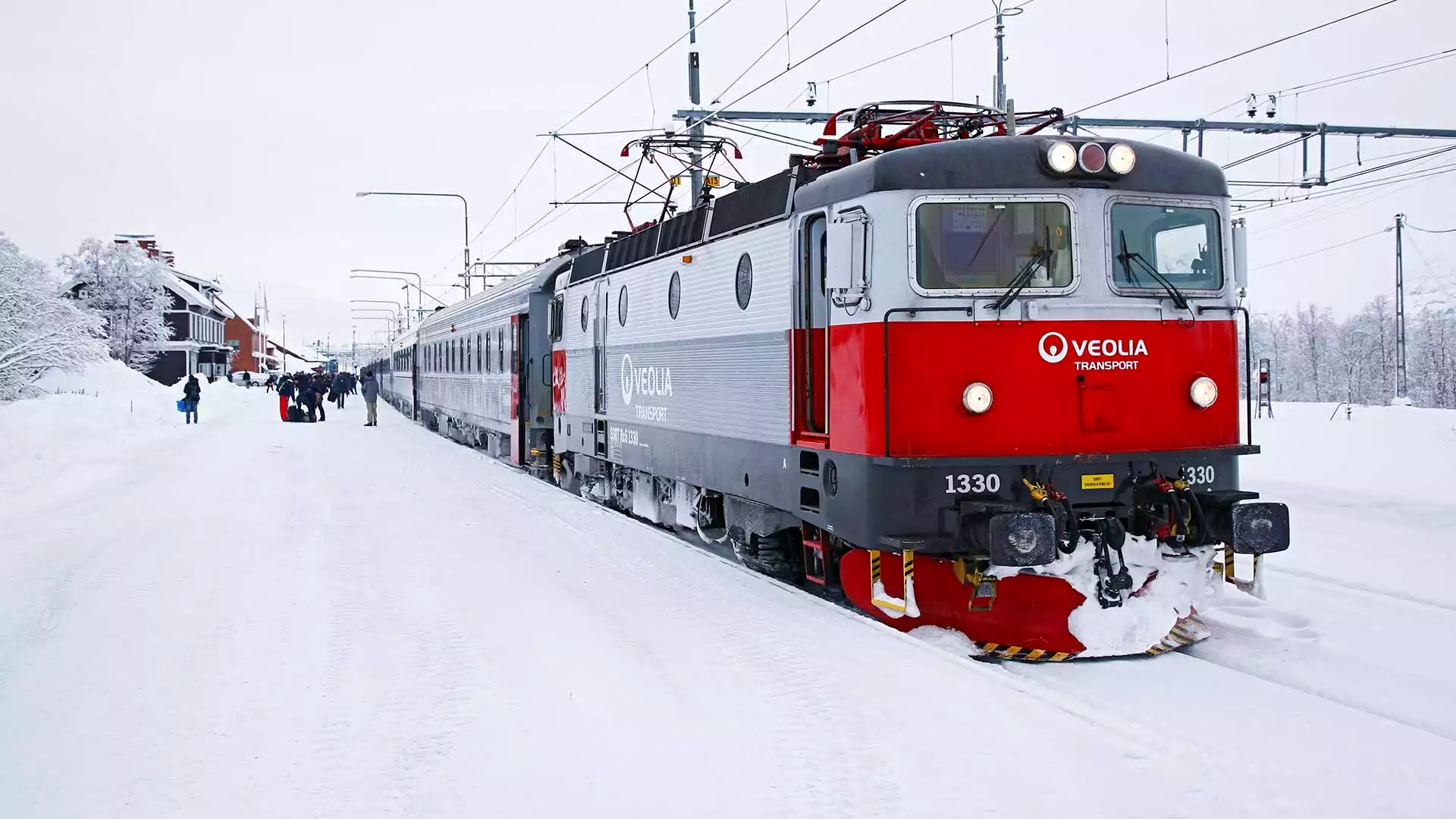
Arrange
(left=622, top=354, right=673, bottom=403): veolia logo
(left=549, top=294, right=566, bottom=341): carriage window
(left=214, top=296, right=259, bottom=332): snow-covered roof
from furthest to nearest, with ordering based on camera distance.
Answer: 1. (left=214, top=296, right=259, bottom=332): snow-covered roof
2. (left=549, top=294, right=566, bottom=341): carriage window
3. (left=622, top=354, right=673, bottom=403): veolia logo

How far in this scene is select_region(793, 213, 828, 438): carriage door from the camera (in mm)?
7672

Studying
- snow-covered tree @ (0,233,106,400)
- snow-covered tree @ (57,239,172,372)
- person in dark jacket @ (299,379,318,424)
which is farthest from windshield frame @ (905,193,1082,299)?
snow-covered tree @ (57,239,172,372)

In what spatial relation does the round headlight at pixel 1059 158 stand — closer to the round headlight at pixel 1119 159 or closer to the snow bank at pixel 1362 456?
the round headlight at pixel 1119 159

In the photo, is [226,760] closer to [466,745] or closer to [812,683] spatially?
[466,745]

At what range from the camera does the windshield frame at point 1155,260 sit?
6.98 meters

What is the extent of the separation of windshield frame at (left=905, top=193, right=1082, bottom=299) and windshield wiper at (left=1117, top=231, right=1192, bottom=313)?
0.30 m

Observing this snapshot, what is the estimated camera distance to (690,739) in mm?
5109

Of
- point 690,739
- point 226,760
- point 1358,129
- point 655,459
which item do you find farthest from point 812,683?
point 1358,129

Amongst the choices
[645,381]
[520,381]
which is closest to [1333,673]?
[645,381]

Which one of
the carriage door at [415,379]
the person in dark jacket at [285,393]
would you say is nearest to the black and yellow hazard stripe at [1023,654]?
the person in dark jacket at [285,393]

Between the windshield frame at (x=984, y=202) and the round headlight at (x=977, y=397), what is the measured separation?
555mm

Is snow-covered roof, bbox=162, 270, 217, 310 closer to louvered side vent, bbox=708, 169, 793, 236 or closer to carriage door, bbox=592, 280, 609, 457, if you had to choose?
carriage door, bbox=592, 280, 609, 457

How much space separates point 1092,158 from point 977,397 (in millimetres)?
1682

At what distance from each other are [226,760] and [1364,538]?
10.4 meters
